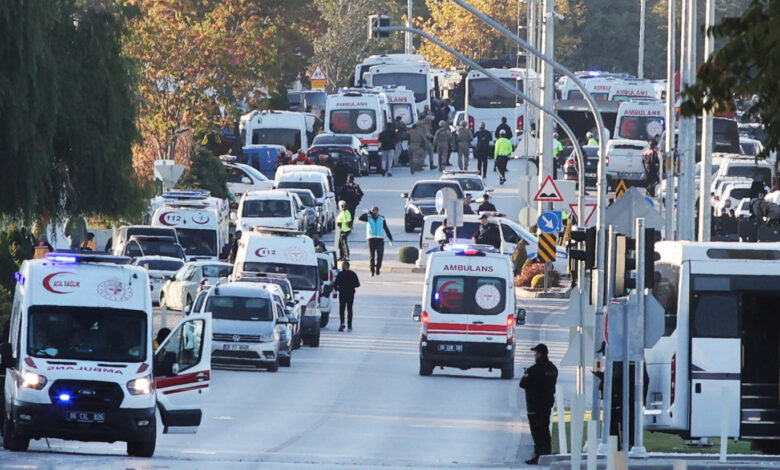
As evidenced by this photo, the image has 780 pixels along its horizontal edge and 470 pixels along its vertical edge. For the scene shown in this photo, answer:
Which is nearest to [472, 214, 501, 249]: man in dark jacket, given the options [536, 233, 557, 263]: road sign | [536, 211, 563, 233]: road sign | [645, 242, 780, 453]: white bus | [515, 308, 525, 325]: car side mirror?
[536, 233, 557, 263]: road sign

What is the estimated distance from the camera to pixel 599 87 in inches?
3553

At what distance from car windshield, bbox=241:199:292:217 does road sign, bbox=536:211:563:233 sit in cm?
1160

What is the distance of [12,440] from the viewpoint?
75.1 feet

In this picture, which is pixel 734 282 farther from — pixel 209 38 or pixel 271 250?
pixel 209 38

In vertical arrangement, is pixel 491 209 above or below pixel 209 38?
below

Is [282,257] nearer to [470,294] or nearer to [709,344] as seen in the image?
[470,294]

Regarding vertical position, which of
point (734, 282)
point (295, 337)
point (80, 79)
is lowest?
point (295, 337)

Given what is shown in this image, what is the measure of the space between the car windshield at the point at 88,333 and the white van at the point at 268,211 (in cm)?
2994

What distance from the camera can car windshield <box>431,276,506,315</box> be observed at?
3416cm

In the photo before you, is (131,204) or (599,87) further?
(599,87)

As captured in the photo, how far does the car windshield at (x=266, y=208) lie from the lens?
54.0 m

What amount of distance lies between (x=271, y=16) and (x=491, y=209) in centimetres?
3999

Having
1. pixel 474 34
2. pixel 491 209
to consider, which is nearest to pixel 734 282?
pixel 491 209

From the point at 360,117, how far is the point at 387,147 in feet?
5.57
